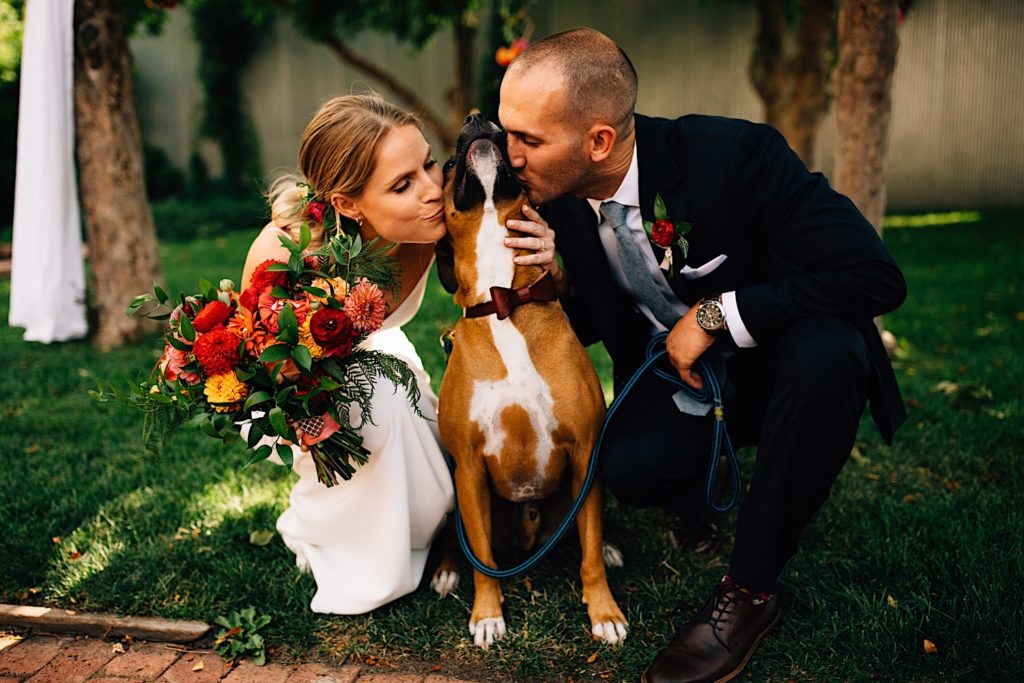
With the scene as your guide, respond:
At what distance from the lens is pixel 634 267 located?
9.12 feet

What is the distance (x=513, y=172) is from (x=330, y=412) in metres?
0.91

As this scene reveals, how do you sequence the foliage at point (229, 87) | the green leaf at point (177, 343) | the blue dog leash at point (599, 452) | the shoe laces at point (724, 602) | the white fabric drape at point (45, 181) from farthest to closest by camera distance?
the foliage at point (229, 87)
the white fabric drape at point (45, 181)
the blue dog leash at point (599, 452)
the shoe laces at point (724, 602)
the green leaf at point (177, 343)

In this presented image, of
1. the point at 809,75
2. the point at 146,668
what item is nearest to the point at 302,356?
the point at 146,668

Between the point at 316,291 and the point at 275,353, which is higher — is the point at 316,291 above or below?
above

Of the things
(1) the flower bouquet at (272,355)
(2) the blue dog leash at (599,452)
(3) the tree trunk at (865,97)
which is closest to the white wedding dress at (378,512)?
(2) the blue dog leash at (599,452)

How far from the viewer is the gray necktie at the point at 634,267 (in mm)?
2734

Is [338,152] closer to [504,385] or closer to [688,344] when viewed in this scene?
[504,385]

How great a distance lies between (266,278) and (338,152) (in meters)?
0.61

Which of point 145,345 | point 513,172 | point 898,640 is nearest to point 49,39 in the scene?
point 145,345

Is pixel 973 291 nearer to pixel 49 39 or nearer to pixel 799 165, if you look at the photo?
pixel 799 165

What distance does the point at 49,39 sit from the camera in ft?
15.8

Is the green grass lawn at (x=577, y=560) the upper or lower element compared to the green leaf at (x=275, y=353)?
lower

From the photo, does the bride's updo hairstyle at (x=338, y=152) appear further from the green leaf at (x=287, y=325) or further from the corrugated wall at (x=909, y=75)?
the corrugated wall at (x=909, y=75)

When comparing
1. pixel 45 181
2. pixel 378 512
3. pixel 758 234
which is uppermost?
pixel 45 181
